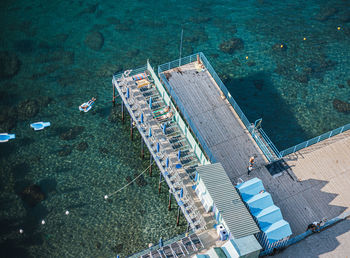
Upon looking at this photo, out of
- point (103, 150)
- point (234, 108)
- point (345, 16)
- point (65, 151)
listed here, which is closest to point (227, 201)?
point (234, 108)

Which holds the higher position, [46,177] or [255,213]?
[46,177]

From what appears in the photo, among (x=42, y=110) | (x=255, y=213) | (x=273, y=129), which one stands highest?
(x=42, y=110)

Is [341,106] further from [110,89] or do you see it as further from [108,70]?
[108,70]

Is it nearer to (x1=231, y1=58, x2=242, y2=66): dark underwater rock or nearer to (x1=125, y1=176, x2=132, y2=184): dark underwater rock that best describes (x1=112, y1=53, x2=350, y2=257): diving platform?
(x1=125, y1=176, x2=132, y2=184): dark underwater rock

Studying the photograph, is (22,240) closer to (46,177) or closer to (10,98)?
(46,177)

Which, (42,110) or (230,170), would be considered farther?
(42,110)

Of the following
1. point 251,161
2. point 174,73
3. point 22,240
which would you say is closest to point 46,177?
point 22,240

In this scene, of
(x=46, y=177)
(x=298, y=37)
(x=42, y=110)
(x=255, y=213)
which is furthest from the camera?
(x=298, y=37)

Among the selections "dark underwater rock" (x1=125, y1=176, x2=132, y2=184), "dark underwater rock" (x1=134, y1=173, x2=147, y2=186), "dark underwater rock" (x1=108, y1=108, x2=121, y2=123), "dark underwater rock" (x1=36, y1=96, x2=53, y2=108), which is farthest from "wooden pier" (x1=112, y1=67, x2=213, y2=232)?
"dark underwater rock" (x1=36, y1=96, x2=53, y2=108)

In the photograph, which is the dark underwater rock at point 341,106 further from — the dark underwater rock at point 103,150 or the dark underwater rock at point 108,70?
the dark underwater rock at point 103,150
